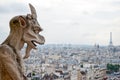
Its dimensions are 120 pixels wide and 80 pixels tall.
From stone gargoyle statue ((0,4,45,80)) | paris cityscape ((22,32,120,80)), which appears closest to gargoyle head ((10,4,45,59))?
stone gargoyle statue ((0,4,45,80))

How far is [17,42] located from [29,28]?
7 centimetres

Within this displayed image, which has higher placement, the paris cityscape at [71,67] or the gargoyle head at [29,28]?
the gargoyle head at [29,28]

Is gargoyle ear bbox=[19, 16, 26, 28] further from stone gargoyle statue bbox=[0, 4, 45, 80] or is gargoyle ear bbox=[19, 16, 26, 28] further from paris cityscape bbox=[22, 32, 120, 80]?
paris cityscape bbox=[22, 32, 120, 80]

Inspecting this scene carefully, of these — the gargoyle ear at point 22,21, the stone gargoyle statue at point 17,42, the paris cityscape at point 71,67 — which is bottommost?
the paris cityscape at point 71,67

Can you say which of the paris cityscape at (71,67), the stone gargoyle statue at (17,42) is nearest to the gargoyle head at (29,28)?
the stone gargoyle statue at (17,42)

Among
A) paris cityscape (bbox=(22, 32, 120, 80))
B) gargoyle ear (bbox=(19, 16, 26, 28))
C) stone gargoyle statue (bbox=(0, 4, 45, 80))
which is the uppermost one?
gargoyle ear (bbox=(19, 16, 26, 28))

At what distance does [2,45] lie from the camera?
1.73 meters

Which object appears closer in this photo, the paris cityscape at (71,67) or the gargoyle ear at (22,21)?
the gargoyle ear at (22,21)

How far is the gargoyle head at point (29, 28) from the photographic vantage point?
1.75m

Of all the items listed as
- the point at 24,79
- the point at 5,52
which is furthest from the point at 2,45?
the point at 24,79

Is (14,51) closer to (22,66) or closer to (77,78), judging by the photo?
(22,66)

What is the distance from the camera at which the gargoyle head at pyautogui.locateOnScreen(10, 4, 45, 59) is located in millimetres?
1750

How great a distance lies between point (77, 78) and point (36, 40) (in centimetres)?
2714

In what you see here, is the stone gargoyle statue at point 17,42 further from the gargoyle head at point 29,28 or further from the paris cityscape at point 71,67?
the paris cityscape at point 71,67
